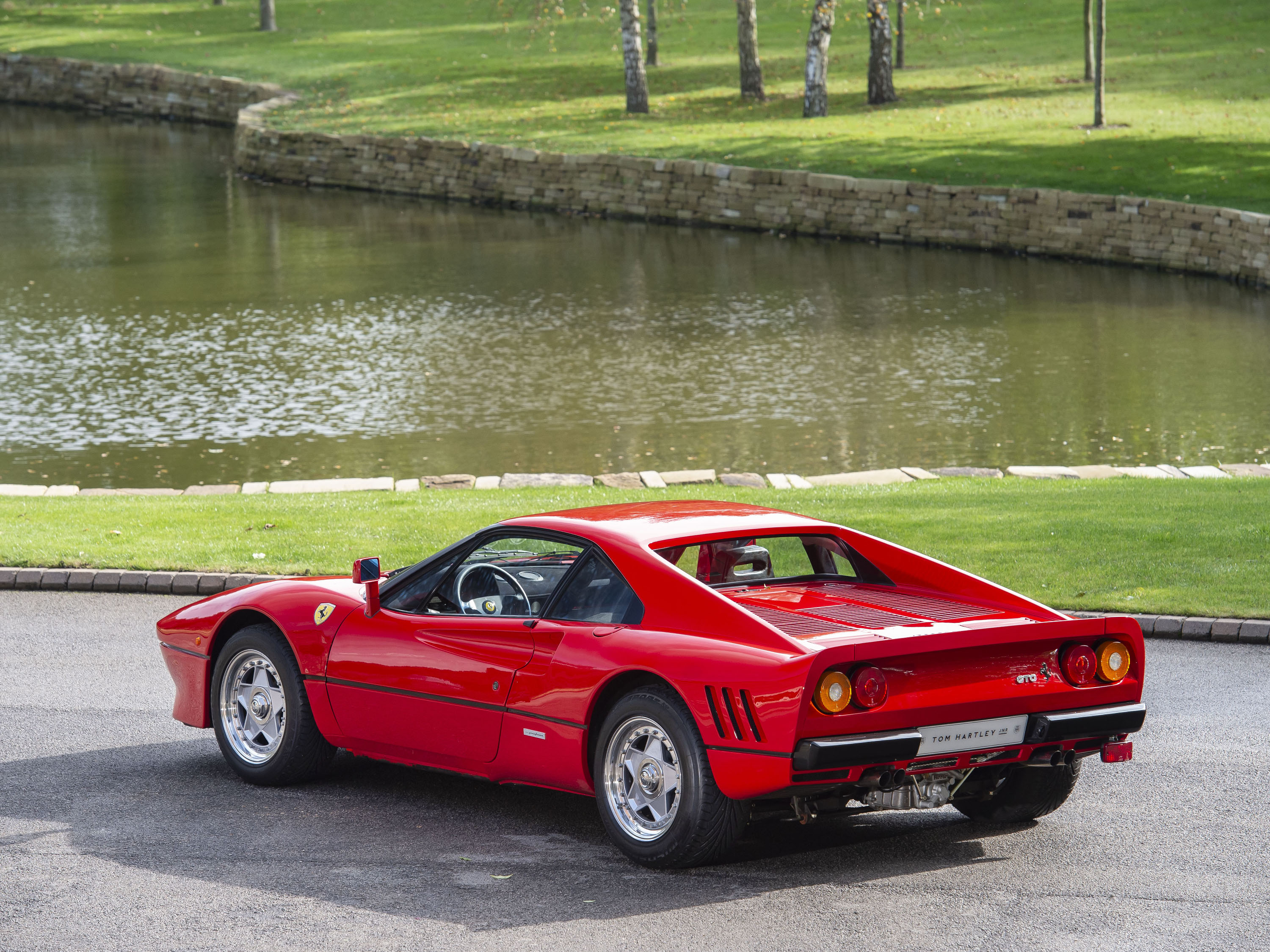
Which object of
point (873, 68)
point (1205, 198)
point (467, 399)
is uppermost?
point (873, 68)

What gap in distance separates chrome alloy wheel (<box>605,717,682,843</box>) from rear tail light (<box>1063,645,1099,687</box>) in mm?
1563

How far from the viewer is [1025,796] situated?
683 centimetres

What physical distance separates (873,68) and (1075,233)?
11441 mm

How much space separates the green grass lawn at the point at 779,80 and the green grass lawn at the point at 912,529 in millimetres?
19464

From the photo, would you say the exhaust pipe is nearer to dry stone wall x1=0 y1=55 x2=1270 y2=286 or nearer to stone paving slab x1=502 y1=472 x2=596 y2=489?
stone paving slab x1=502 y1=472 x2=596 y2=489

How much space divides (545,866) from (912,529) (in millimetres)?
7282

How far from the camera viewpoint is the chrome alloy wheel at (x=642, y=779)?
241 inches

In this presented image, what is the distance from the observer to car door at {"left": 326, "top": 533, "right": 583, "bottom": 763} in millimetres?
6723

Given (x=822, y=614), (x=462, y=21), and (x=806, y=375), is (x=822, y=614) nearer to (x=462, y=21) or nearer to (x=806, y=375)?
(x=806, y=375)

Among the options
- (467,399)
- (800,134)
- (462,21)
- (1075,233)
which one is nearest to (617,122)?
(800,134)

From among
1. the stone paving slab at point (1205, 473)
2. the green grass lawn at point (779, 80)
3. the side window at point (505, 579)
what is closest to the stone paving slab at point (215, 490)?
the side window at point (505, 579)

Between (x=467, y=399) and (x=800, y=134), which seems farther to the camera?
(x=800, y=134)

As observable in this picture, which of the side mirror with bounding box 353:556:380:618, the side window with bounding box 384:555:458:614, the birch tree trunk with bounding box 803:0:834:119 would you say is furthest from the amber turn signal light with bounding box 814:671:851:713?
the birch tree trunk with bounding box 803:0:834:119

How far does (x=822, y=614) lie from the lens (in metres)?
6.47
